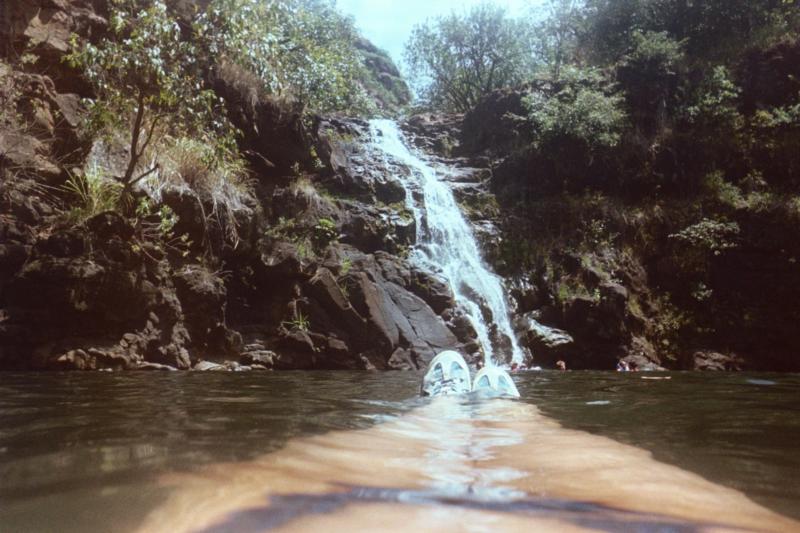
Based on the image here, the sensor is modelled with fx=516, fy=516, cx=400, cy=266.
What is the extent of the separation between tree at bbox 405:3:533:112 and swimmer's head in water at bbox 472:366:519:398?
21670mm

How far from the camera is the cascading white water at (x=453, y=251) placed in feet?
41.2

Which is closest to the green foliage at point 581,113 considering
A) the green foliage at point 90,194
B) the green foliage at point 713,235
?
the green foliage at point 713,235

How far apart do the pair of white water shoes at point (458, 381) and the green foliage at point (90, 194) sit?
19.5 feet

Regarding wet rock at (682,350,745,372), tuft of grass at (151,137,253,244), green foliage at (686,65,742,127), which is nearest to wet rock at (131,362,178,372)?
tuft of grass at (151,137,253,244)

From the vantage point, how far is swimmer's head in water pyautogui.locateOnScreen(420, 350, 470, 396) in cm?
542

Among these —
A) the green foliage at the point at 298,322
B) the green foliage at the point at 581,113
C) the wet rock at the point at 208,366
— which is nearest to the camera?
the wet rock at the point at 208,366

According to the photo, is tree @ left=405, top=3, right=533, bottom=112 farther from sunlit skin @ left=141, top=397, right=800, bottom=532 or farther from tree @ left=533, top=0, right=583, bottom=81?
sunlit skin @ left=141, top=397, right=800, bottom=532

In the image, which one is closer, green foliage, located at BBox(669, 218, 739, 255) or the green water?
the green water

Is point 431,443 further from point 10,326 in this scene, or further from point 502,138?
point 502,138

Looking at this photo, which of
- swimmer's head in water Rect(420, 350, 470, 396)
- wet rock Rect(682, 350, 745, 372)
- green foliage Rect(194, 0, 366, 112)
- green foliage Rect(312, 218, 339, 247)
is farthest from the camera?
green foliage Rect(312, 218, 339, 247)

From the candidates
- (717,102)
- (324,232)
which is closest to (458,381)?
(324,232)

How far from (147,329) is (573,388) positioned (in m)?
6.58

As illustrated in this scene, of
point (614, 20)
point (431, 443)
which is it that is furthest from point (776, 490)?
point (614, 20)

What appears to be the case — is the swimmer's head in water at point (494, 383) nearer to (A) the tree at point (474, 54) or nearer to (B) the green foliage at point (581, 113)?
(B) the green foliage at point (581, 113)
